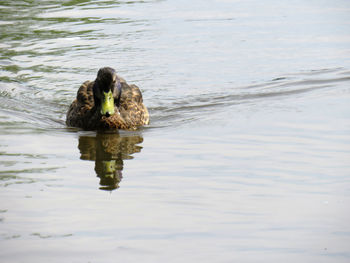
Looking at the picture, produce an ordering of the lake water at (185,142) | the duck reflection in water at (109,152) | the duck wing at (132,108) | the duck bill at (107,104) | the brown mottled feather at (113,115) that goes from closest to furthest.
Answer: the lake water at (185,142)
the duck reflection in water at (109,152)
the duck bill at (107,104)
the brown mottled feather at (113,115)
the duck wing at (132,108)

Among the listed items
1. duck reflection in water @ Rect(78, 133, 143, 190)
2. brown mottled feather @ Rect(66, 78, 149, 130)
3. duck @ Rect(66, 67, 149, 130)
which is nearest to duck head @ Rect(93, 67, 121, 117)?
duck @ Rect(66, 67, 149, 130)

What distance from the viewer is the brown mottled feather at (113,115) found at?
9.20 meters

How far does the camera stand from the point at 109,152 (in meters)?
7.99

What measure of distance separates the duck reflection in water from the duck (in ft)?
0.82

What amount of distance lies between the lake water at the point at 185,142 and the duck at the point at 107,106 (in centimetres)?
22

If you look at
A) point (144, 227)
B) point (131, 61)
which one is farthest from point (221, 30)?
point (144, 227)

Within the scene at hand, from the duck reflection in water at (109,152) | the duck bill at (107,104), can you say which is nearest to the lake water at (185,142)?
the duck reflection in water at (109,152)

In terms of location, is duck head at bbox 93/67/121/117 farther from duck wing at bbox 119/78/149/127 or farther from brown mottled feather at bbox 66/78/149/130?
duck wing at bbox 119/78/149/127

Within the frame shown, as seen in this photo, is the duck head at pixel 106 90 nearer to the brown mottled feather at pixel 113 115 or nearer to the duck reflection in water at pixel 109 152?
the brown mottled feather at pixel 113 115

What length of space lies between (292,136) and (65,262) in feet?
13.2

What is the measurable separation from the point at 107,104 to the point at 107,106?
0.03 m

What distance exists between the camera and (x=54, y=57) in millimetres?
13117

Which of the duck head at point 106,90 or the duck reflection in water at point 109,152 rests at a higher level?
the duck head at point 106,90

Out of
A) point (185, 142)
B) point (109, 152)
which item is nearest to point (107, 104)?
point (109, 152)
